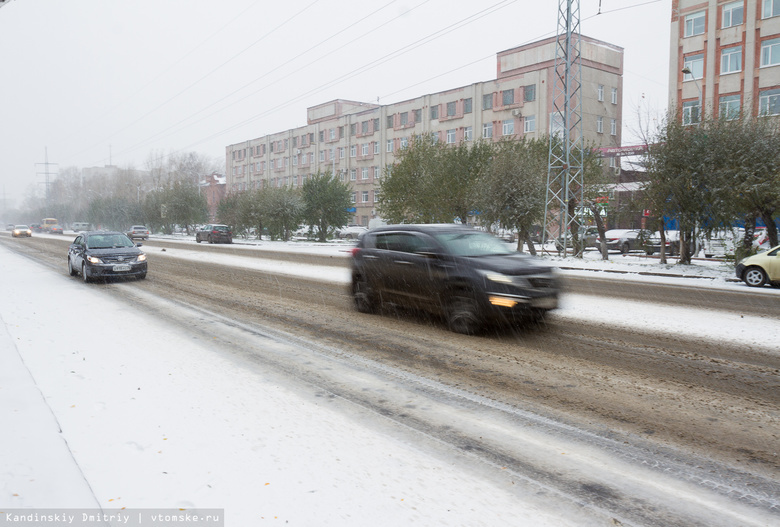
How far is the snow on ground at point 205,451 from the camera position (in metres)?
3.23

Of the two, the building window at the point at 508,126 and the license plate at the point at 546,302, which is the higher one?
the building window at the point at 508,126

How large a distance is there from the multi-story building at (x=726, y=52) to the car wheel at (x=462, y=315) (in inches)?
1501

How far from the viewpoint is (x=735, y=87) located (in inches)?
1665

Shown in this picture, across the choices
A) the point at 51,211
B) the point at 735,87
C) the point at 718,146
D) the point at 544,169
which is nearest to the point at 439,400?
the point at 718,146

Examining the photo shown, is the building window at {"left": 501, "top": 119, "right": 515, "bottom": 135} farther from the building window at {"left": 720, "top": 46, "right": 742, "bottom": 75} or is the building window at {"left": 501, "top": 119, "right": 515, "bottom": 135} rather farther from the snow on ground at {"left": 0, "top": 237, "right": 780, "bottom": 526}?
the snow on ground at {"left": 0, "top": 237, "right": 780, "bottom": 526}

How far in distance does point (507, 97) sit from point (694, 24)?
18.4 m

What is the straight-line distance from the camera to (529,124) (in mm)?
56062

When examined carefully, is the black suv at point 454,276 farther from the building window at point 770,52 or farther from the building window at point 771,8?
the building window at point 771,8

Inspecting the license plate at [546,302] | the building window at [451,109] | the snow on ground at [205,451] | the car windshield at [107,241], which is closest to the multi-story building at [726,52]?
the building window at [451,109]

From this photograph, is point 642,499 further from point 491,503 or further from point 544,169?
point 544,169

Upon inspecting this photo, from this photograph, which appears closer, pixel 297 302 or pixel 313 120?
pixel 297 302

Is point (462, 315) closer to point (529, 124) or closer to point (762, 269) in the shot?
point (762, 269)

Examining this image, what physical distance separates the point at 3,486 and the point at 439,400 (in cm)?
347

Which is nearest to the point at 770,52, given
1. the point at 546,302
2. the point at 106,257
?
the point at 546,302
